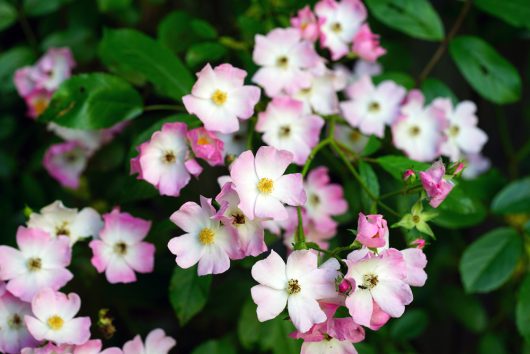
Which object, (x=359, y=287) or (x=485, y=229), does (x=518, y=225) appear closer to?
(x=485, y=229)

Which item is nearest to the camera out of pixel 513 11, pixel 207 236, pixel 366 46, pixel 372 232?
pixel 372 232

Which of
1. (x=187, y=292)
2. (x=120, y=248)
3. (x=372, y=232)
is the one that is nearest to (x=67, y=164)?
(x=120, y=248)

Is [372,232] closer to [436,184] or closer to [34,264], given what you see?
[436,184]

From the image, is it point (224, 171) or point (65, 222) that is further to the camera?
point (224, 171)

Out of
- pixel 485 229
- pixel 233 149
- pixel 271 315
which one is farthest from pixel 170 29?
pixel 485 229

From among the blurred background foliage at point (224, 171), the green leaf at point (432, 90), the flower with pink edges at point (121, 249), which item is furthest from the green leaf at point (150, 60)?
the green leaf at point (432, 90)

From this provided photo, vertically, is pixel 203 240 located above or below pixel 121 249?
above

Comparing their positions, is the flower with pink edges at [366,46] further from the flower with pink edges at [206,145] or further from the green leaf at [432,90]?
the flower with pink edges at [206,145]
